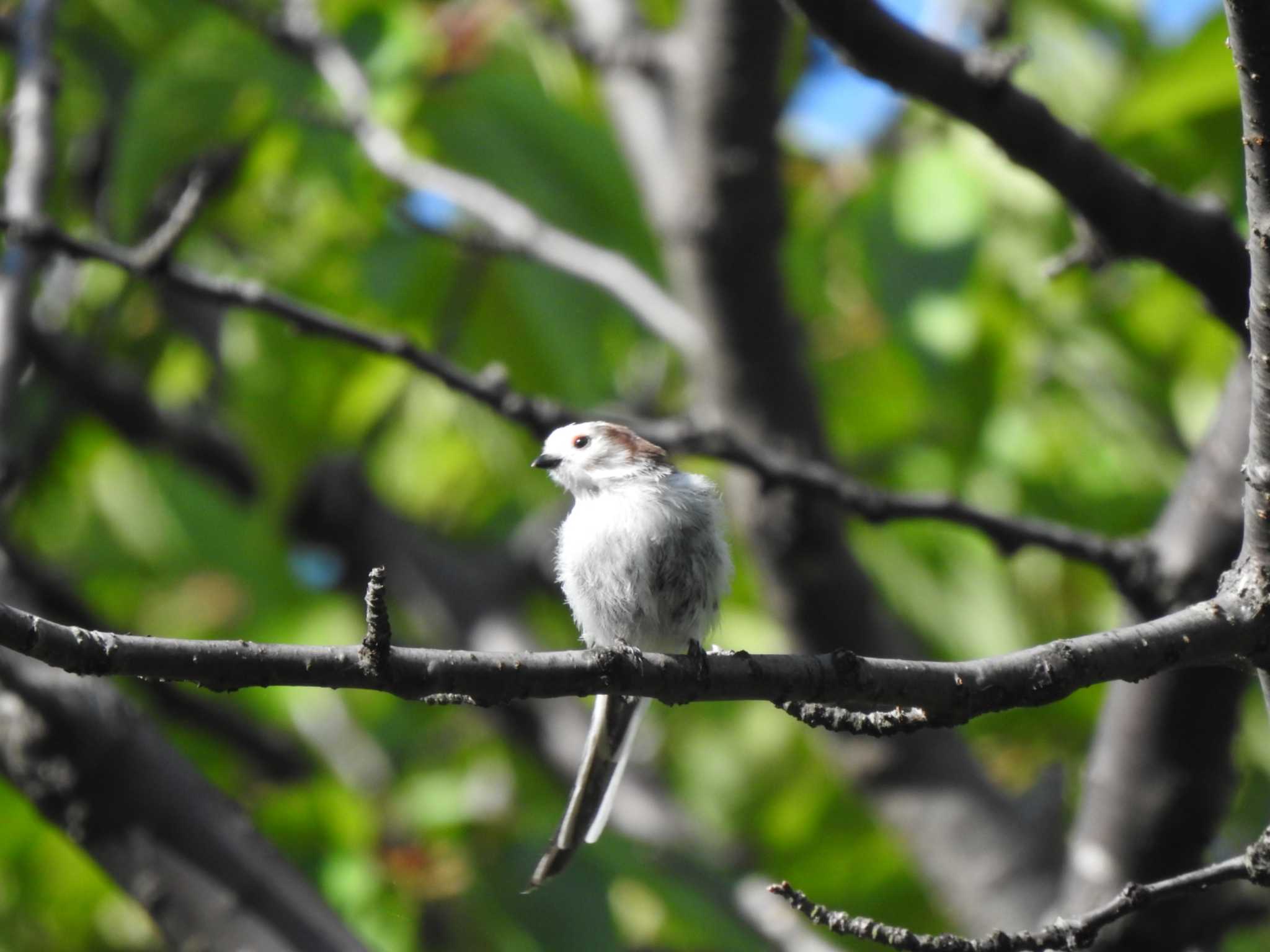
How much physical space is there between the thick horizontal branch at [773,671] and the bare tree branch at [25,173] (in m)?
2.13

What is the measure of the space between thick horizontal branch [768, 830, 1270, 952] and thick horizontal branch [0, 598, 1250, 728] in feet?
1.05

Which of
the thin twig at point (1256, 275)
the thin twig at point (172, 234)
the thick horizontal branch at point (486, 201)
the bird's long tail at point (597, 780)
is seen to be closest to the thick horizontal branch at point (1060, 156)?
the thin twig at point (1256, 275)

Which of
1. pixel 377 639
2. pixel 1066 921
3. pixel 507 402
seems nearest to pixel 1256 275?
pixel 1066 921

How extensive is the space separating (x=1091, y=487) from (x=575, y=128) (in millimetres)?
2033

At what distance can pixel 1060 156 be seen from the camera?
9.61ft

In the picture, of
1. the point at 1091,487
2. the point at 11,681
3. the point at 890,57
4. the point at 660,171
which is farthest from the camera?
the point at 660,171

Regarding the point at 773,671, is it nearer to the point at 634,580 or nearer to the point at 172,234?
the point at 634,580

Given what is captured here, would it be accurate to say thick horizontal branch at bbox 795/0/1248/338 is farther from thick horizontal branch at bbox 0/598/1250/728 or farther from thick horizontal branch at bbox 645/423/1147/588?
thick horizontal branch at bbox 0/598/1250/728

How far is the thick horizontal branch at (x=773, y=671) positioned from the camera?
185cm

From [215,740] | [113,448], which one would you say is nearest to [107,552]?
[113,448]

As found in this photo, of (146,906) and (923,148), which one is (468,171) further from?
(146,906)

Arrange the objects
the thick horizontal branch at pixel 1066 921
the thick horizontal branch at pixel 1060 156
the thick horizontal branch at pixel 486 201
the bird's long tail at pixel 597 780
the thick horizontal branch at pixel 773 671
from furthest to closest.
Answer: the thick horizontal branch at pixel 486 201
the bird's long tail at pixel 597 780
the thick horizontal branch at pixel 1060 156
the thick horizontal branch at pixel 1066 921
the thick horizontal branch at pixel 773 671

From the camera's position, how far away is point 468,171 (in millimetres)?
3896

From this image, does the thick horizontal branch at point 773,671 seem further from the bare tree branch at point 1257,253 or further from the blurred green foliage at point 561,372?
the blurred green foliage at point 561,372
